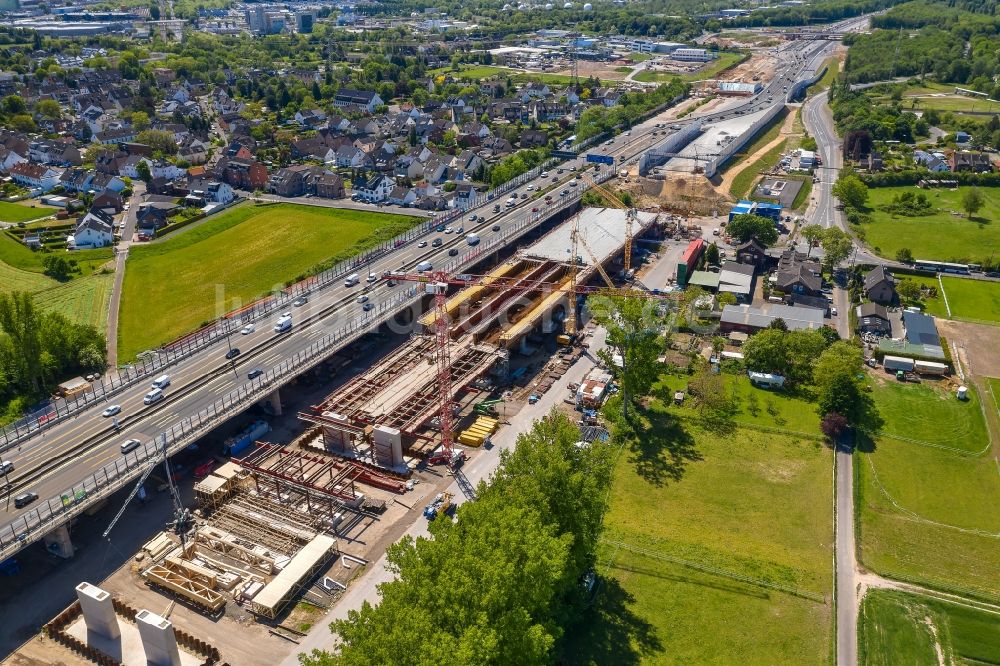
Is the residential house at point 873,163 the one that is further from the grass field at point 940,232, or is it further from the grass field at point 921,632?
the grass field at point 921,632

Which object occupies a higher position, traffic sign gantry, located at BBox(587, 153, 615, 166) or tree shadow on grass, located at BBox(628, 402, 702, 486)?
traffic sign gantry, located at BBox(587, 153, 615, 166)

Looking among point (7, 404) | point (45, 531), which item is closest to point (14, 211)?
point (7, 404)

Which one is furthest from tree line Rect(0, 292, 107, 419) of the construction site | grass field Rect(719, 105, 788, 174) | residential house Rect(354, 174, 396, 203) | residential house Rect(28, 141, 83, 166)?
grass field Rect(719, 105, 788, 174)

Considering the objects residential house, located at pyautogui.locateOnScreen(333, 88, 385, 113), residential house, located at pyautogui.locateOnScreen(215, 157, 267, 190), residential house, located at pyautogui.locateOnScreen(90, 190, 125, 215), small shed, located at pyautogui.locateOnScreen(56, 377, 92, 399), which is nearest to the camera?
small shed, located at pyautogui.locateOnScreen(56, 377, 92, 399)

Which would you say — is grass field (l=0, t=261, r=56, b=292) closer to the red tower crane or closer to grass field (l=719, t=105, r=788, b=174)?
the red tower crane

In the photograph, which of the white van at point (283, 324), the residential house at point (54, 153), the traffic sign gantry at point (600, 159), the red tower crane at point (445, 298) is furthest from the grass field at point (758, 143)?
the residential house at point (54, 153)

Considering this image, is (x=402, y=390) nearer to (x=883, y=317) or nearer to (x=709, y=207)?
(x=883, y=317)
